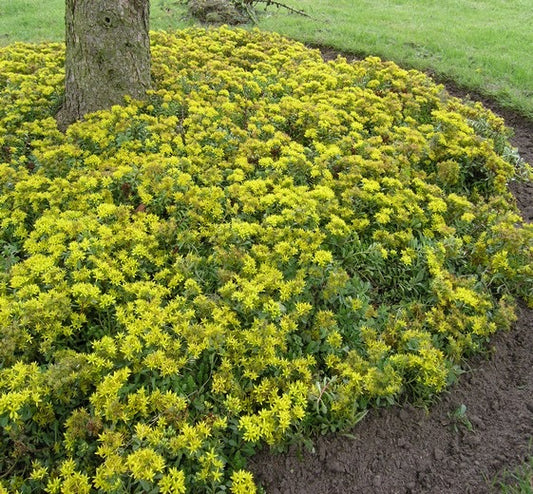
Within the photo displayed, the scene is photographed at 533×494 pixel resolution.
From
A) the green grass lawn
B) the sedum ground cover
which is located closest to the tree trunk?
the sedum ground cover

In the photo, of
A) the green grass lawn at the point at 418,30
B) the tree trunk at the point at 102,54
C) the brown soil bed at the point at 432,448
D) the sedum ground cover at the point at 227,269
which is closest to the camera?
the sedum ground cover at the point at 227,269

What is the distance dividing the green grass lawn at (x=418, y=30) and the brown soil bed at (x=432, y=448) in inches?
200

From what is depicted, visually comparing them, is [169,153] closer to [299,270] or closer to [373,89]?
[299,270]

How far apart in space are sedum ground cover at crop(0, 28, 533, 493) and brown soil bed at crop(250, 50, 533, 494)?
0.44 feet

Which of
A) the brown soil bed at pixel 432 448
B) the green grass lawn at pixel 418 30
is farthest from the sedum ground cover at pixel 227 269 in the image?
the green grass lawn at pixel 418 30

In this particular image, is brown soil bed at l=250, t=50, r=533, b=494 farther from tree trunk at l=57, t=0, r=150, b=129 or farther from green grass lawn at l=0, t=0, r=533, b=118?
green grass lawn at l=0, t=0, r=533, b=118

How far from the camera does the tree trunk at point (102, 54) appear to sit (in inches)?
181

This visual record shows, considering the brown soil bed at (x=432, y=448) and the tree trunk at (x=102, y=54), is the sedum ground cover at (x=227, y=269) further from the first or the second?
the tree trunk at (x=102, y=54)

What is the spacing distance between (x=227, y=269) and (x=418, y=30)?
27.5 ft

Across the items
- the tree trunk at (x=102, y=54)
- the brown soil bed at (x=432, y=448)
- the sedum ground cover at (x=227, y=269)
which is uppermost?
the tree trunk at (x=102, y=54)

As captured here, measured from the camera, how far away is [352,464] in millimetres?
2811

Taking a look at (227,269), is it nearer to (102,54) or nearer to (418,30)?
(102,54)

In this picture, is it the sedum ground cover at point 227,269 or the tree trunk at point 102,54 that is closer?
the sedum ground cover at point 227,269

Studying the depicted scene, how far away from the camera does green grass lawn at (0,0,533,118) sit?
26.0 ft
